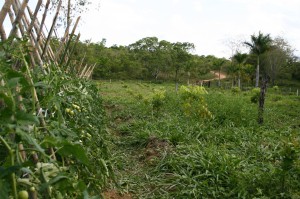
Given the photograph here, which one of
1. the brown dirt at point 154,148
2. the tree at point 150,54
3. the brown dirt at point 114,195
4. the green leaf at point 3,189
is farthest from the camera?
the tree at point 150,54

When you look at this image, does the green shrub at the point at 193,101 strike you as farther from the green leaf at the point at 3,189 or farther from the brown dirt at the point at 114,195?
the green leaf at the point at 3,189

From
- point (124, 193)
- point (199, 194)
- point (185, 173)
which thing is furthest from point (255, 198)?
point (124, 193)

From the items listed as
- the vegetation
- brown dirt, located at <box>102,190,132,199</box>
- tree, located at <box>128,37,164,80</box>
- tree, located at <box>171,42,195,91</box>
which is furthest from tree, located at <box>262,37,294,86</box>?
brown dirt, located at <box>102,190,132,199</box>

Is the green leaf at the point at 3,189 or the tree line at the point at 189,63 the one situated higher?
the tree line at the point at 189,63

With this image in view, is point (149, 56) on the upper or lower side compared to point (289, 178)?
upper

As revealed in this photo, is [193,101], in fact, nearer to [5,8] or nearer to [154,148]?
[154,148]

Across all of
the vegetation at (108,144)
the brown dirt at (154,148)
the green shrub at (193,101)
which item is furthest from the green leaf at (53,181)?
the green shrub at (193,101)

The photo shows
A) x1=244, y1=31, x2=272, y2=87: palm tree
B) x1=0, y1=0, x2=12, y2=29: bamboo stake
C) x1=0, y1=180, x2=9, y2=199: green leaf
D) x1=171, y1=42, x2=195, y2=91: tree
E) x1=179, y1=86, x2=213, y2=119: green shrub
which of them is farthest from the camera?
x1=171, y1=42, x2=195, y2=91: tree

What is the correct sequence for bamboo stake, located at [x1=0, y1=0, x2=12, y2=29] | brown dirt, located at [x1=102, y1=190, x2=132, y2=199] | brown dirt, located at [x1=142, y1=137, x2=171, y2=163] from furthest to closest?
1. brown dirt, located at [x1=142, y1=137, x2=171, y2=163]
2. brown dirt, located at [x1=102, y1=190, x2=132, y2=199]
3. bamboo stake, located at [x1=0, y1=0, x2=12, y2=29]

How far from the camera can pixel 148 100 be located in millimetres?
8297

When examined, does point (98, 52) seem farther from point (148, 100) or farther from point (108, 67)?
point (148, 100)

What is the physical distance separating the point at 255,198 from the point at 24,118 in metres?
2.52

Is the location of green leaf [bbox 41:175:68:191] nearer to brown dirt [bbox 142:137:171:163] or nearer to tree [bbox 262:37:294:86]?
brown dirt [bbox 142:137:171:163]

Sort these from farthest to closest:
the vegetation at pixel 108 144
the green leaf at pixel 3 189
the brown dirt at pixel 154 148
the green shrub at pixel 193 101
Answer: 1. the green shrub at pixel 193 101
2. the brown dirt at pixel 154 148
3. the vegetation at pixel 108 144
4. the green leaf at pixel 3 189
